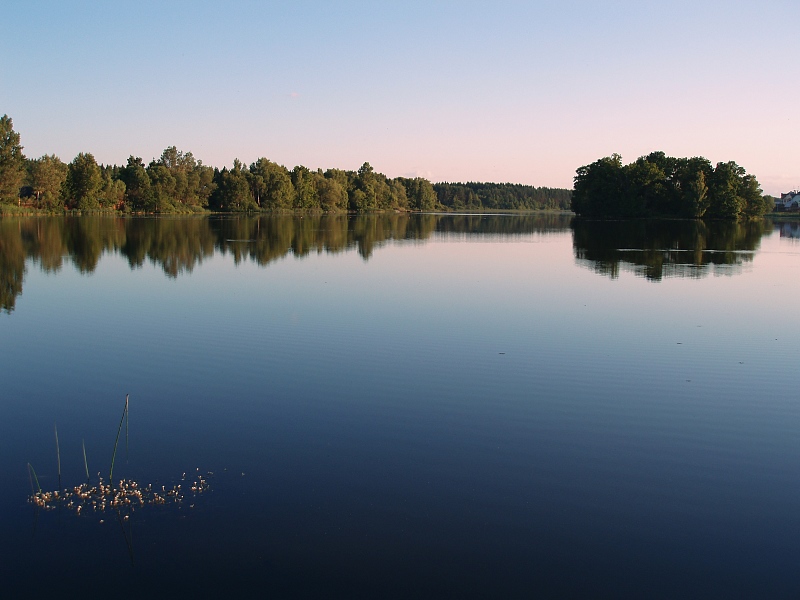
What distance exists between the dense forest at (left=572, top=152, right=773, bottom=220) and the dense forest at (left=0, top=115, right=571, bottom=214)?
156ft

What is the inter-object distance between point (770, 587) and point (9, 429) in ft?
23.5

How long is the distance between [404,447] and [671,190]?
9440 centimetres

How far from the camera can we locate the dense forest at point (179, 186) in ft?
236

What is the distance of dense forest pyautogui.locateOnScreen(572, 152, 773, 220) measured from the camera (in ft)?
286

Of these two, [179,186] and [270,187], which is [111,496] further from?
[270,187]

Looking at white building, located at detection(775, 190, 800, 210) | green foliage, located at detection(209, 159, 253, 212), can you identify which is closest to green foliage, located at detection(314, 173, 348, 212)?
green foliage, located at detection(209, 159, 253, 212)

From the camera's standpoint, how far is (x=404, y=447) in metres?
6.86

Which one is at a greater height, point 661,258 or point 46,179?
point 46,179

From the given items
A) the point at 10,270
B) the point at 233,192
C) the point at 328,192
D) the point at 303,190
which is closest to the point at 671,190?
the point at 328,192

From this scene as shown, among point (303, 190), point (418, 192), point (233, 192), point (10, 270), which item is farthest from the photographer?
point (418, 192)

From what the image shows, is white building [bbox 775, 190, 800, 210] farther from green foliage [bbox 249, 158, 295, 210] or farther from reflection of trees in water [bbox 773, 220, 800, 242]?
green foliage [bbox 249, 158, 295, 210]

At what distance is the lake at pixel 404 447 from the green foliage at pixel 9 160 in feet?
197

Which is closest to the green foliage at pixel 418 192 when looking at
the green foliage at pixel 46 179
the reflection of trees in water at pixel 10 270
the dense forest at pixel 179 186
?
the dense forest at pixel 179 186

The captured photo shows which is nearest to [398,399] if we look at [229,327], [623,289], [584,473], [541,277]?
[584,473]
